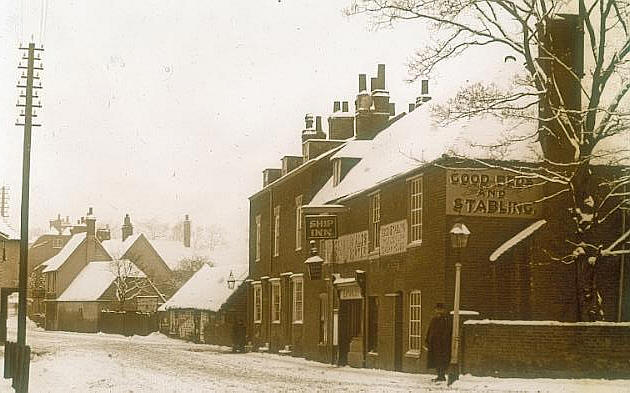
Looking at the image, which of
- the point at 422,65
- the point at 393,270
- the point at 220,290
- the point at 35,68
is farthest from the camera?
the point at 220,290

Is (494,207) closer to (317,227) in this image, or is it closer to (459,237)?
(459,237)

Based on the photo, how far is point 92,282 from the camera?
264 feet

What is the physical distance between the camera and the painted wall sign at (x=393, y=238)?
2852 cm

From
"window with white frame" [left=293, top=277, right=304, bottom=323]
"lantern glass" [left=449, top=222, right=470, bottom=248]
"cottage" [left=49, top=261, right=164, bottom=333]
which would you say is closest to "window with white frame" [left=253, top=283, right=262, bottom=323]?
"window with white frame" [left=293, top=277, right=304, bottom=323]

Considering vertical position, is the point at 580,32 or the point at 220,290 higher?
the point at 580,32

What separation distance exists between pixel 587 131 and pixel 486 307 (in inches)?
199

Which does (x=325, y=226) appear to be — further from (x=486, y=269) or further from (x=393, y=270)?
(x=486, y=269)

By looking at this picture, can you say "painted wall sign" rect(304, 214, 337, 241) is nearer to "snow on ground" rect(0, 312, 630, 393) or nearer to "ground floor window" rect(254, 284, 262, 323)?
"snow on ground" rect(0, 312, 630, 393)

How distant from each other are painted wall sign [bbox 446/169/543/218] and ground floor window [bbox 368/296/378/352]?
7.21 meters

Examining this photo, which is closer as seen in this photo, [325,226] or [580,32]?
[580,32]

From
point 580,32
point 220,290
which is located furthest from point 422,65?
point 220,290

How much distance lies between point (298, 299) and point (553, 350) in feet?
65.6

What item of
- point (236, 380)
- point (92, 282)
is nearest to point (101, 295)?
point (92, 282)

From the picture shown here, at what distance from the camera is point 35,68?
2652cm
